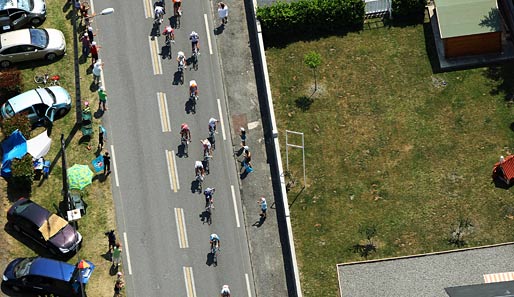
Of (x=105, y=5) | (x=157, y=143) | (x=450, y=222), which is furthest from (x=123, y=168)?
(x=450, y=222)

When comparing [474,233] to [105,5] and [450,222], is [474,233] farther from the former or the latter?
[105,5]

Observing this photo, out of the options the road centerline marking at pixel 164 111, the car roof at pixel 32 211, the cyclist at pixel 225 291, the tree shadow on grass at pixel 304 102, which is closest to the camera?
the cyclist at pixel 225 291

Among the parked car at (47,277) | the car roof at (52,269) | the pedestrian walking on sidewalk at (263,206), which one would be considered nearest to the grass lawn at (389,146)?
the pedestrian walking on sidewalk at (263,206)

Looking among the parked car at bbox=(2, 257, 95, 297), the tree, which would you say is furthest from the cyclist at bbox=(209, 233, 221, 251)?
the tree

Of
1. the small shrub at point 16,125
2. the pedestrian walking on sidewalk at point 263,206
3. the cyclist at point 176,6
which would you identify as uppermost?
the cyclist at point 176,6

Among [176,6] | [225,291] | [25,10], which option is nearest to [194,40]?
[176,6]

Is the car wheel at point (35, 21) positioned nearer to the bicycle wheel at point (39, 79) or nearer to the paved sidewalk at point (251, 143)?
the bicycle wheel at point (39, 79)
